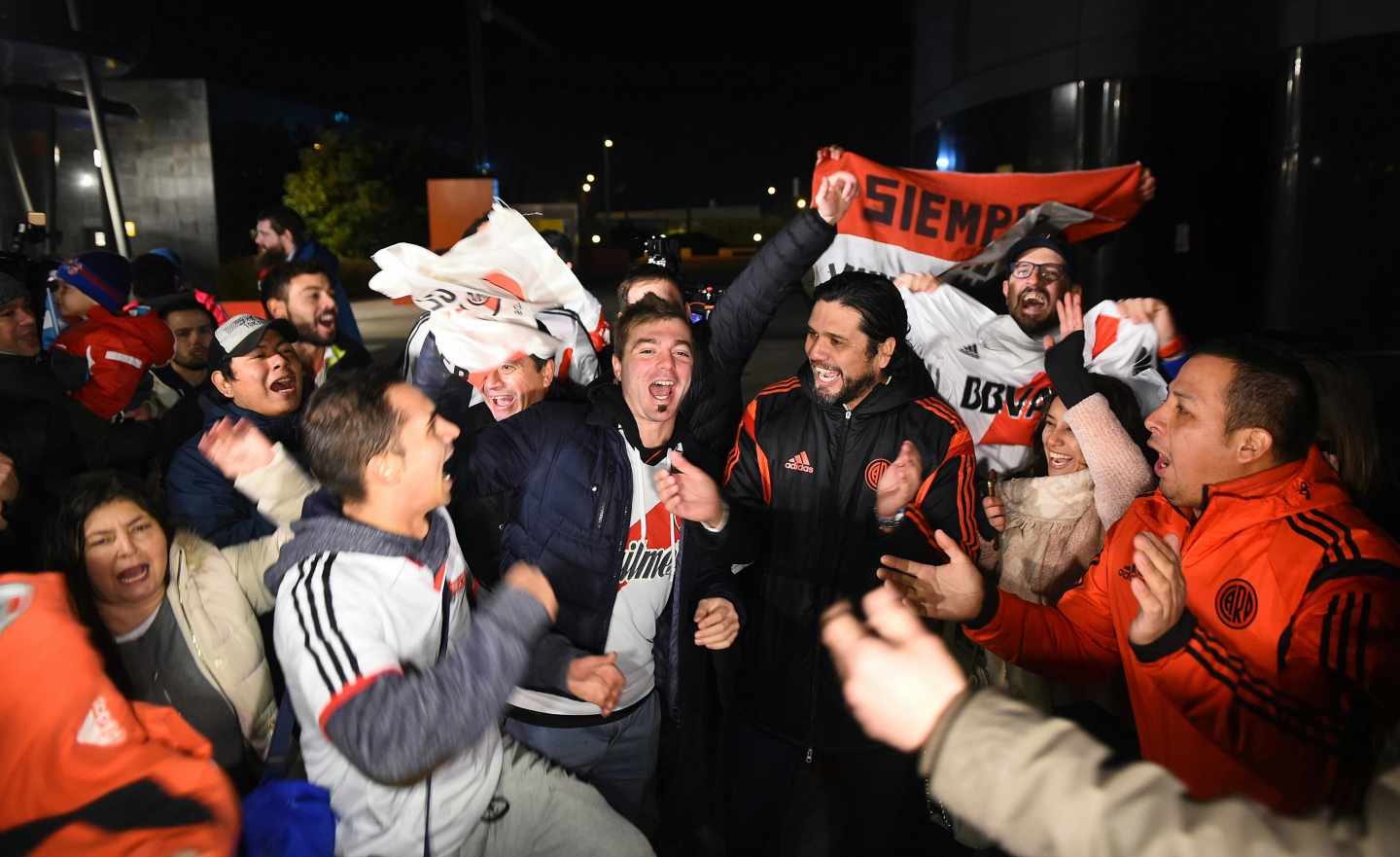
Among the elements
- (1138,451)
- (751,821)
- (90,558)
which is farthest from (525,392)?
(1138,451)

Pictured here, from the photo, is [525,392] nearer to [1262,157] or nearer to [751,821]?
[751,821]

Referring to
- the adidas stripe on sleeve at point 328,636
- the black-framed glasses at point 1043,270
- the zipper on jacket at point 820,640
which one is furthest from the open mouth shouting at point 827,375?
the black-framed glasses at point 1043,270

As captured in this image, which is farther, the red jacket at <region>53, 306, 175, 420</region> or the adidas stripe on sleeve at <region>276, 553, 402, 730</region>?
the red jacket at <region>53, 306, 175, 420</region>

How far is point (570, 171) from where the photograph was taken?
7519 centimetres

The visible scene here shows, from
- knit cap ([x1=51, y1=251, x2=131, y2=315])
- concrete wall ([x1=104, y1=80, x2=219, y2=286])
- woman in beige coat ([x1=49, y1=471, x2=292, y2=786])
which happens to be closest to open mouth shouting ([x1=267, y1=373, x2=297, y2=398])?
woman in beige coat ([x1=49, y1=471, x2=292, y2=786])

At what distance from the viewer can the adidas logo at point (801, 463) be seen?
2988 millimetres

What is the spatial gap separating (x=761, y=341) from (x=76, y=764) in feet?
53.8

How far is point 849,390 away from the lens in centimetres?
297

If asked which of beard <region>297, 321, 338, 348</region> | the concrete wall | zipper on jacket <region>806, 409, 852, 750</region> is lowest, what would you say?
zipper on jacket <region>806, 409, 852, 750</region>

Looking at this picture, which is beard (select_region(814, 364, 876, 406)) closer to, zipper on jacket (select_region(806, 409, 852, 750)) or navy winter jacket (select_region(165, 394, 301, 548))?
zipper on jacket (select_region(806, 409, 852, 750))

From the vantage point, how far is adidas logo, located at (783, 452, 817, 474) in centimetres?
299

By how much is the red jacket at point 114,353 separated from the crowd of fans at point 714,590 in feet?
0.10

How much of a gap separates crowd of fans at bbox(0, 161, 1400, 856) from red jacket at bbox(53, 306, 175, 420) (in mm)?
31

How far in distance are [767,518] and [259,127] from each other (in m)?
38.8
